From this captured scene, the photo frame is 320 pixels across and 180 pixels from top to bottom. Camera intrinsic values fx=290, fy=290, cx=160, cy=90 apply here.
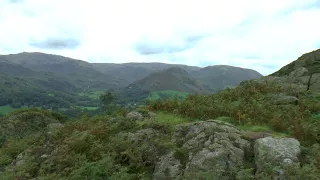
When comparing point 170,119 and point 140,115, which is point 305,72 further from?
point 140,115

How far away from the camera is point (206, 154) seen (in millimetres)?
11781

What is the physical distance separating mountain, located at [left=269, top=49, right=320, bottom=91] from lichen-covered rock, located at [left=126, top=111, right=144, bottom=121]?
45.3 ft

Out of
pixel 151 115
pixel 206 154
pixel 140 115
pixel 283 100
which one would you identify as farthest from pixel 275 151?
pixel 140 115

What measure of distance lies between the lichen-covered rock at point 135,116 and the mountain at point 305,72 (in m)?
13.8

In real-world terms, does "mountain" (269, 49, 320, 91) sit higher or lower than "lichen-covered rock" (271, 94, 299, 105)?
higher

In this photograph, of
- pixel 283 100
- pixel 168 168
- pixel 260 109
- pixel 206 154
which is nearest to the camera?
pixel 206 154

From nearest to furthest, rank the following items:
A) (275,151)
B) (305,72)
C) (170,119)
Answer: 1. (275,151)
2. (170,119)
3. (305,72)

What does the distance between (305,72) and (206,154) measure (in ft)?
63.8

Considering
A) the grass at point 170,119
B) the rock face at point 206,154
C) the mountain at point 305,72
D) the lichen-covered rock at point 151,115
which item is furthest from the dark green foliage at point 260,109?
the mountain at point 305,72

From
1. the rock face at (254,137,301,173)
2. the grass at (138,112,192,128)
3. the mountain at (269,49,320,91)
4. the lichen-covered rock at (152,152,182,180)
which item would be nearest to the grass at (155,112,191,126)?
the grass at (138,112,192,128)

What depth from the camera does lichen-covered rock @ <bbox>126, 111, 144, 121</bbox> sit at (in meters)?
16.9

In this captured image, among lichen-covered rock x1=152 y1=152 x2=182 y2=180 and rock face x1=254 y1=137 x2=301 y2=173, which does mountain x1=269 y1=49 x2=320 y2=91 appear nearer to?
rock face x1=254 y1=137 x2=301 y2=173

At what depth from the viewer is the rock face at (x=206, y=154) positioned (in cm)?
1106

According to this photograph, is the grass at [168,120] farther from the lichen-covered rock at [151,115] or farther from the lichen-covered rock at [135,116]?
the lichen-covered rock at [135,116]
